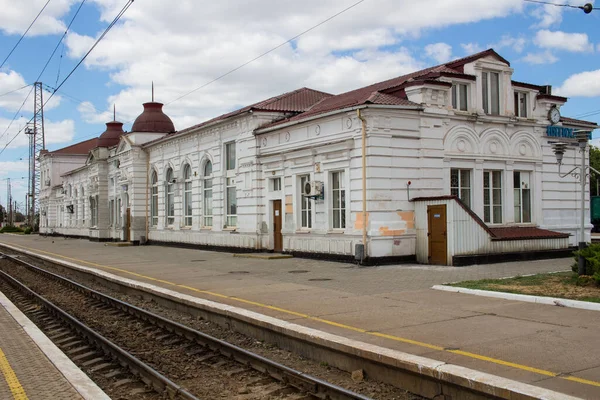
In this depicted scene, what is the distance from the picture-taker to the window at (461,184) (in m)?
20.9

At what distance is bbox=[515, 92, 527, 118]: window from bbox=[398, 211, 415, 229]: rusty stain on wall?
630 centimetres

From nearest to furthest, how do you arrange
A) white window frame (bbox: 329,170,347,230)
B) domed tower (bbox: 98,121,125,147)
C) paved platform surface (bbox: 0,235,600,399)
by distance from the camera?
paved platform surface (bbox: 0,235,600,399)
white window frame (bbox: 329,170,347,230)
domed tower (bbox: 98,121,125,147)

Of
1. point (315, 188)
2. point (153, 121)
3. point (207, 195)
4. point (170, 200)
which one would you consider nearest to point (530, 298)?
point (315, 188)

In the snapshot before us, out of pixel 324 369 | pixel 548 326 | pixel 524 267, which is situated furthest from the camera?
pixel 524 267

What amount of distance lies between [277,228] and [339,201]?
439 centimetres

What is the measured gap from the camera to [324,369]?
8.05m

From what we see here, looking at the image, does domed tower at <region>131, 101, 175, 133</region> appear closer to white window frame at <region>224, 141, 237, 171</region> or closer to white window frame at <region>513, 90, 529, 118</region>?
white window frame at <region>224, 141, 237, 171</region>

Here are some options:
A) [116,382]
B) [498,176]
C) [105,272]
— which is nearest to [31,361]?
[116,382]

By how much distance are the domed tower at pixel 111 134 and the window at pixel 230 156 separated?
24.6 meters

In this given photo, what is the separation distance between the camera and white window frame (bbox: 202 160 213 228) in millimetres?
29594

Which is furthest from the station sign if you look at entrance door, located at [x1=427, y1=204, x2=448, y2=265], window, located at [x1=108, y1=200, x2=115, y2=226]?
window, located at [x1=108, y1=200, x2=115, y2=226]

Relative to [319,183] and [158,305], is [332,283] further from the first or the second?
[319,183]

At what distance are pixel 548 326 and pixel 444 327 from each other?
1.50 meters

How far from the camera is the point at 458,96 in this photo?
21.0m
